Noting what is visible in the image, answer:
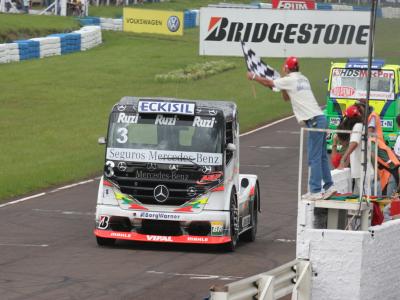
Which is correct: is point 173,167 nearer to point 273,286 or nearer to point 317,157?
point 317,157

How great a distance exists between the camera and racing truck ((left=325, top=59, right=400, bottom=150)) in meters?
31.0

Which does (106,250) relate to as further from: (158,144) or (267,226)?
(267,226)

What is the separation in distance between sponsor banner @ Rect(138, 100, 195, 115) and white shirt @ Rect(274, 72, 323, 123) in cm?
327

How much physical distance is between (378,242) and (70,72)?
3517 cm

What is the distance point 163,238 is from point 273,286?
236 inches

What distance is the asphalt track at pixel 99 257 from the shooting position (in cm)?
1473

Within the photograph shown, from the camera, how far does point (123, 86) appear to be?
44875mm

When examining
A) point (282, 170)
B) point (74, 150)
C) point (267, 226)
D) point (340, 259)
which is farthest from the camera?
point (74, 150)

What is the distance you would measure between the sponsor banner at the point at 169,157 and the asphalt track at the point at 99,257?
4.32ft

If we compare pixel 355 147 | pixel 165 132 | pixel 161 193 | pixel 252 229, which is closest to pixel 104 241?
pixel 161 193

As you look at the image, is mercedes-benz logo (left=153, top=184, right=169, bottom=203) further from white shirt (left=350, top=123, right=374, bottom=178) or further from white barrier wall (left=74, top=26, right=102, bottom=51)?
white barrier wall (left=74, top=26, right=102, bottom=51)

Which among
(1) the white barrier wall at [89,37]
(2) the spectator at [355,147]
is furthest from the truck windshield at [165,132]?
(1) the white barrier wall at [89,37]

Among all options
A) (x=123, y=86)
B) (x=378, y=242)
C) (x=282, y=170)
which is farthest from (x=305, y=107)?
(x=123, y=86)

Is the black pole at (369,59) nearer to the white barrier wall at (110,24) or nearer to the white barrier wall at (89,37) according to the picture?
the white barrier wall at (89,37)
